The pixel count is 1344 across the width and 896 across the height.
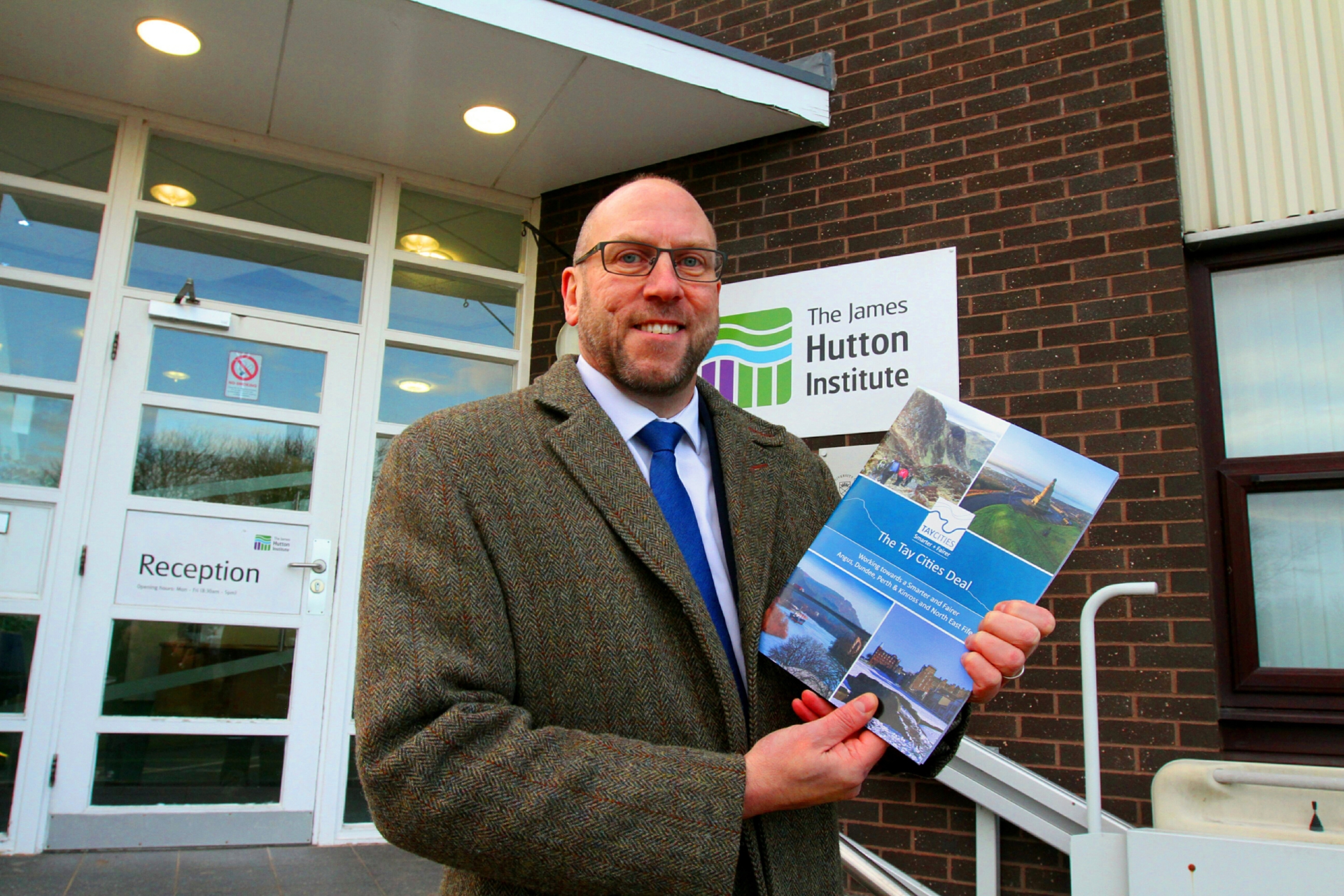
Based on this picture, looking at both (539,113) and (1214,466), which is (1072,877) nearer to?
(1214,466)

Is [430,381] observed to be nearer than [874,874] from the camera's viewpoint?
No

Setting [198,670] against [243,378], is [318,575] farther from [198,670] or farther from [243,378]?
[243,378]

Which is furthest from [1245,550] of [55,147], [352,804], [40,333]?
[55,147]

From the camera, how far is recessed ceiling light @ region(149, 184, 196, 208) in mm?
4758

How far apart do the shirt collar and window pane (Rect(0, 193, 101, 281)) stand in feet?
13.8

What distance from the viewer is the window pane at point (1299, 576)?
3477mm

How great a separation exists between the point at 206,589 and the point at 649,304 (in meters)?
3.94

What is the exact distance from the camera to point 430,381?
5219 mm

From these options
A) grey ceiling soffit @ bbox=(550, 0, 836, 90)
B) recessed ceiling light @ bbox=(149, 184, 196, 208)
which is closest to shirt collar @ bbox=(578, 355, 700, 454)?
grey ceiling soffit @ bbox=(550, 0, 836, 90)

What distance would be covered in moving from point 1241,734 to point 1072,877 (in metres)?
1.34

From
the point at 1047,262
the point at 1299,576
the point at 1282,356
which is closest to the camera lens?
the point at 1299,576

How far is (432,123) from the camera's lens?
15.5 feet

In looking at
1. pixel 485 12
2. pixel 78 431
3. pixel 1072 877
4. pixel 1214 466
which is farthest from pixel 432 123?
pixel 1072 877

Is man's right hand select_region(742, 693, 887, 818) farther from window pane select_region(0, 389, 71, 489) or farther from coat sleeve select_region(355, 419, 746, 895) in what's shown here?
window pane select_region(0, 389, 71, 489)
